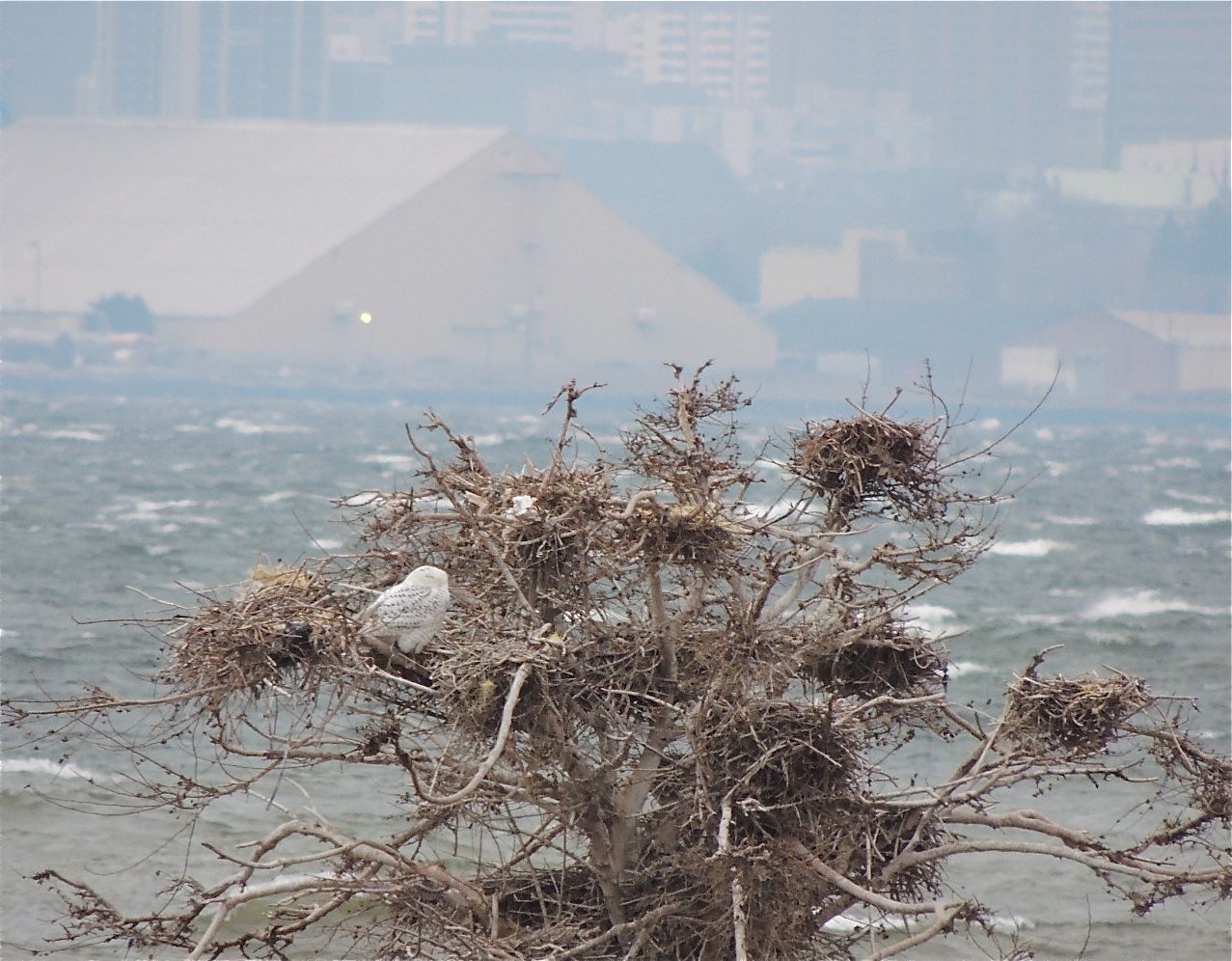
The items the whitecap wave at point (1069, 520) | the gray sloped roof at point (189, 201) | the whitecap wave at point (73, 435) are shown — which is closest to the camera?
the whitecap wave at point (1069, 520)

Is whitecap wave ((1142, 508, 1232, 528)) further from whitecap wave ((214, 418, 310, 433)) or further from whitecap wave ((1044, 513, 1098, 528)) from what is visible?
whitecap wave ((214, 418, 310, 433))

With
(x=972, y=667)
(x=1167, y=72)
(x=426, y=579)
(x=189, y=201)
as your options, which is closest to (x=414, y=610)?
(x=426, y=579)

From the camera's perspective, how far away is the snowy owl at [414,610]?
5750 mm

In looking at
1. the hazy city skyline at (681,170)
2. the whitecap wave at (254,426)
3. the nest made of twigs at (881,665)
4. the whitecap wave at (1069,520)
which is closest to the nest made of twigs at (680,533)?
the nest made of twigs at (881,665)

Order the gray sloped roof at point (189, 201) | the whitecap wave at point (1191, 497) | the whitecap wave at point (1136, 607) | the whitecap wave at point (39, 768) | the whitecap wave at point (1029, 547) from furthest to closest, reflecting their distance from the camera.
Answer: the gray sloped roof at point (189, 201) < the whitecap wave at point (1191, 497) < the whitecap wave at point (1029, 547) < the whitecap wave at point (1136, 607) < the whitecap wave at point (39, 768)

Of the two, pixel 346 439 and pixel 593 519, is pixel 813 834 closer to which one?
pixel 593 519

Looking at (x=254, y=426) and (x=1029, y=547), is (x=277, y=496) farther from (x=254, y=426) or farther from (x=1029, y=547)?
(x=254, y=426)

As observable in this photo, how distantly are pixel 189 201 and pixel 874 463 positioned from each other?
105242 mm

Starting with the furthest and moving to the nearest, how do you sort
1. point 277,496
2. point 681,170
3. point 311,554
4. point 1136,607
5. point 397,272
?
point 681,170 → point 397,272 → point 277,496 → point 1136,607 → point 311,554

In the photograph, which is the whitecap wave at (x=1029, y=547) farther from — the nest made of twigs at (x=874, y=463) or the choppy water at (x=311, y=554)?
the nest made of twigs at (x=874, y=463)

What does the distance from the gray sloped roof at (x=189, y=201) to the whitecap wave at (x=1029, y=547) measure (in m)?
64.3

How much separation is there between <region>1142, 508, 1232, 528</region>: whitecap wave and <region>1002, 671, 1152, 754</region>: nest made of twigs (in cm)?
4671

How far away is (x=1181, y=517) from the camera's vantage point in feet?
176

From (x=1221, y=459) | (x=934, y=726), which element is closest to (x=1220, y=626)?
(x=934, y=726)
